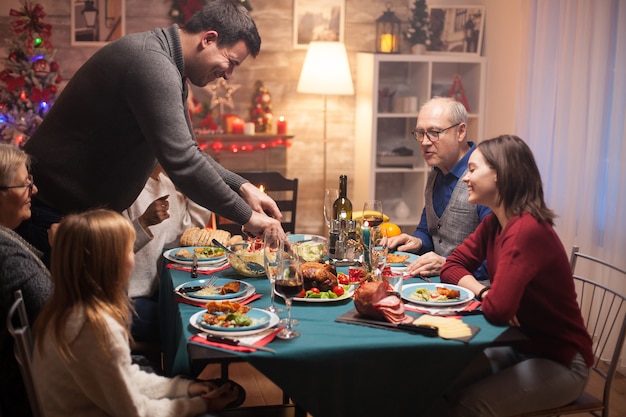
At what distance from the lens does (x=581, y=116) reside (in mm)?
3875

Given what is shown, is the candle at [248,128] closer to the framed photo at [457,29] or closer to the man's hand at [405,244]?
the framed photo at [457,29]

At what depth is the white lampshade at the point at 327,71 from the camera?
496 centimetres

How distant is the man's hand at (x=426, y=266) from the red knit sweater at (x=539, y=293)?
50 cm

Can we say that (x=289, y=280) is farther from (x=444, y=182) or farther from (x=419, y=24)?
(x=419, y=24)

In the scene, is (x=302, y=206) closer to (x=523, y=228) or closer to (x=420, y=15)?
(x=420, y=15)

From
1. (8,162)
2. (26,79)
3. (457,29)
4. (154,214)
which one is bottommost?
(154,214)

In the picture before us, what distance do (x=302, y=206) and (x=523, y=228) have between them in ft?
12.0

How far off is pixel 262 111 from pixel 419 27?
1.32 metres

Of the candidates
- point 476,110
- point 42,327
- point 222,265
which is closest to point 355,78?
point 476,110

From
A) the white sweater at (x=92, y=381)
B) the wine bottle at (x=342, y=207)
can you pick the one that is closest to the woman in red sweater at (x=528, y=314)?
the white sweater at (x=92, y=381)

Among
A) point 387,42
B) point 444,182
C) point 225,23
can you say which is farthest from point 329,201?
point 387,42

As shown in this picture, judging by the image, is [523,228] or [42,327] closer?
[42,327]

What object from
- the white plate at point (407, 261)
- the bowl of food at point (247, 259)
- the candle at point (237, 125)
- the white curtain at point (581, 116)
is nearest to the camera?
the bowl of food at point (247, 259)

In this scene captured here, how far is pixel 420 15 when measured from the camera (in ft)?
17.4
